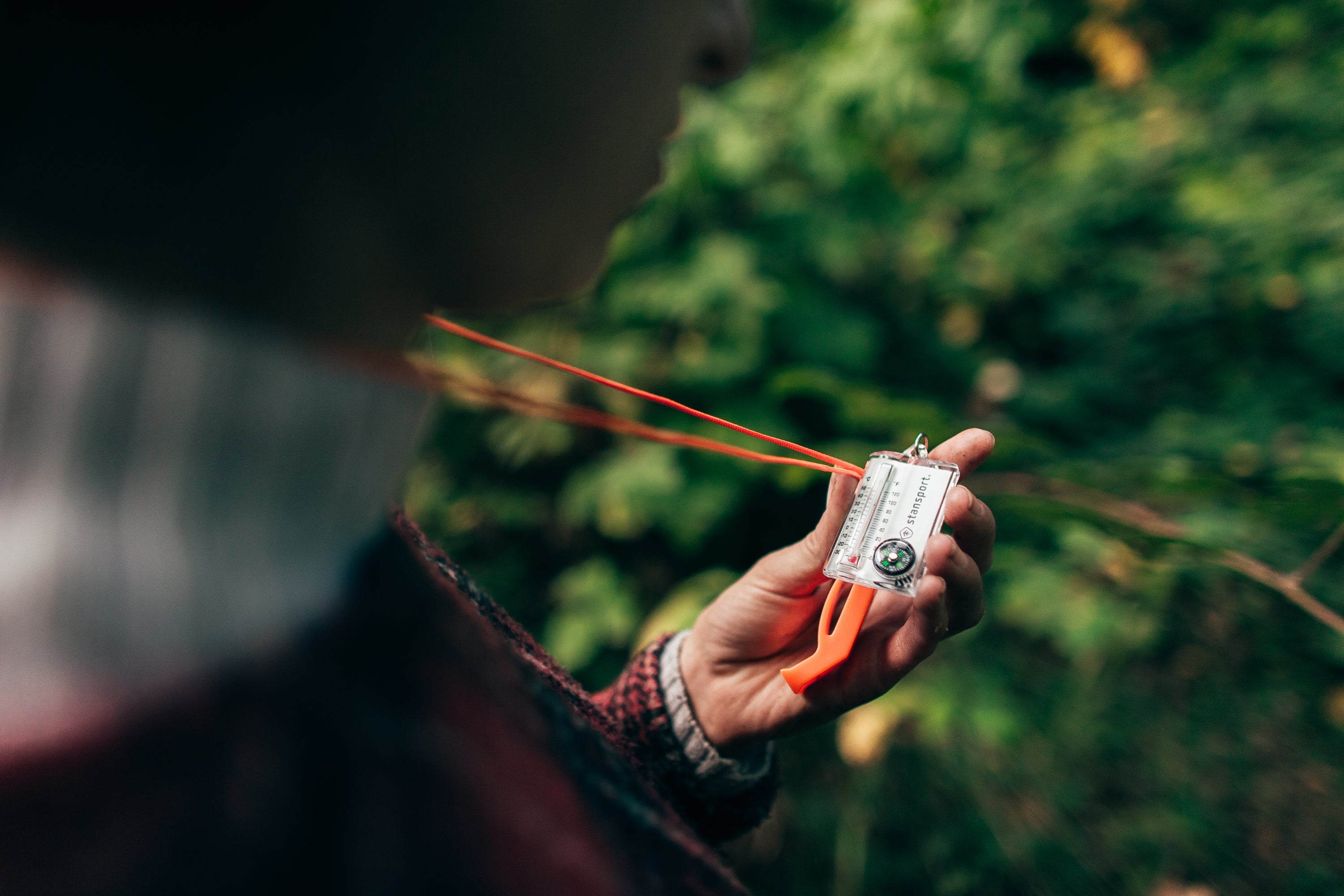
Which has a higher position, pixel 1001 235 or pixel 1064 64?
pixel 1064 64

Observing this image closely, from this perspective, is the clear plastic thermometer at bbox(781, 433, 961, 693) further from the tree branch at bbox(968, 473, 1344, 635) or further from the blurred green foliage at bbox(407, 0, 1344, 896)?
the blurred green foliage at bbox(407, 0, 1344, 896)

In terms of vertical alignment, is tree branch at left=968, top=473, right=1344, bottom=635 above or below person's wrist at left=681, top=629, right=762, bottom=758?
above

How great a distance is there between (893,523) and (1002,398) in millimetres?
1669

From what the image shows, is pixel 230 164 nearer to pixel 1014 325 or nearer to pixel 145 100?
pixel 145 100

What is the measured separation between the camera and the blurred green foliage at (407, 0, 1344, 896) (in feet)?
5.11

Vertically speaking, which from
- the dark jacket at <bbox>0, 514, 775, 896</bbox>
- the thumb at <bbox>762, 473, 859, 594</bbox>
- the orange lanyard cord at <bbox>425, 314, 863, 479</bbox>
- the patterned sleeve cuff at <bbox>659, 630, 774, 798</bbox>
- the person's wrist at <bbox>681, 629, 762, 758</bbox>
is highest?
the orange lanyard cord at <bbox>425, 314, 863, 479</bbox>

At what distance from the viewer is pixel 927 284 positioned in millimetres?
2025

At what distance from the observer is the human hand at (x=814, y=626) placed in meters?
0.62

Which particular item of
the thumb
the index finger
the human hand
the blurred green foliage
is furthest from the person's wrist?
the blurred green foliage

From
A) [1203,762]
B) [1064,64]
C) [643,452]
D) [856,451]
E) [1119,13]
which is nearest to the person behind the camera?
[856,451]

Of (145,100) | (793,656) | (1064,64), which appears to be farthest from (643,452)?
(1064,64)

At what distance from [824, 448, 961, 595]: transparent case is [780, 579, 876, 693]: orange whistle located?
0.8 inches

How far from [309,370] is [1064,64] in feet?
9.33

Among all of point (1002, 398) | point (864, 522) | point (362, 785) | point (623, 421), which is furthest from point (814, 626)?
point (1002, 398)
